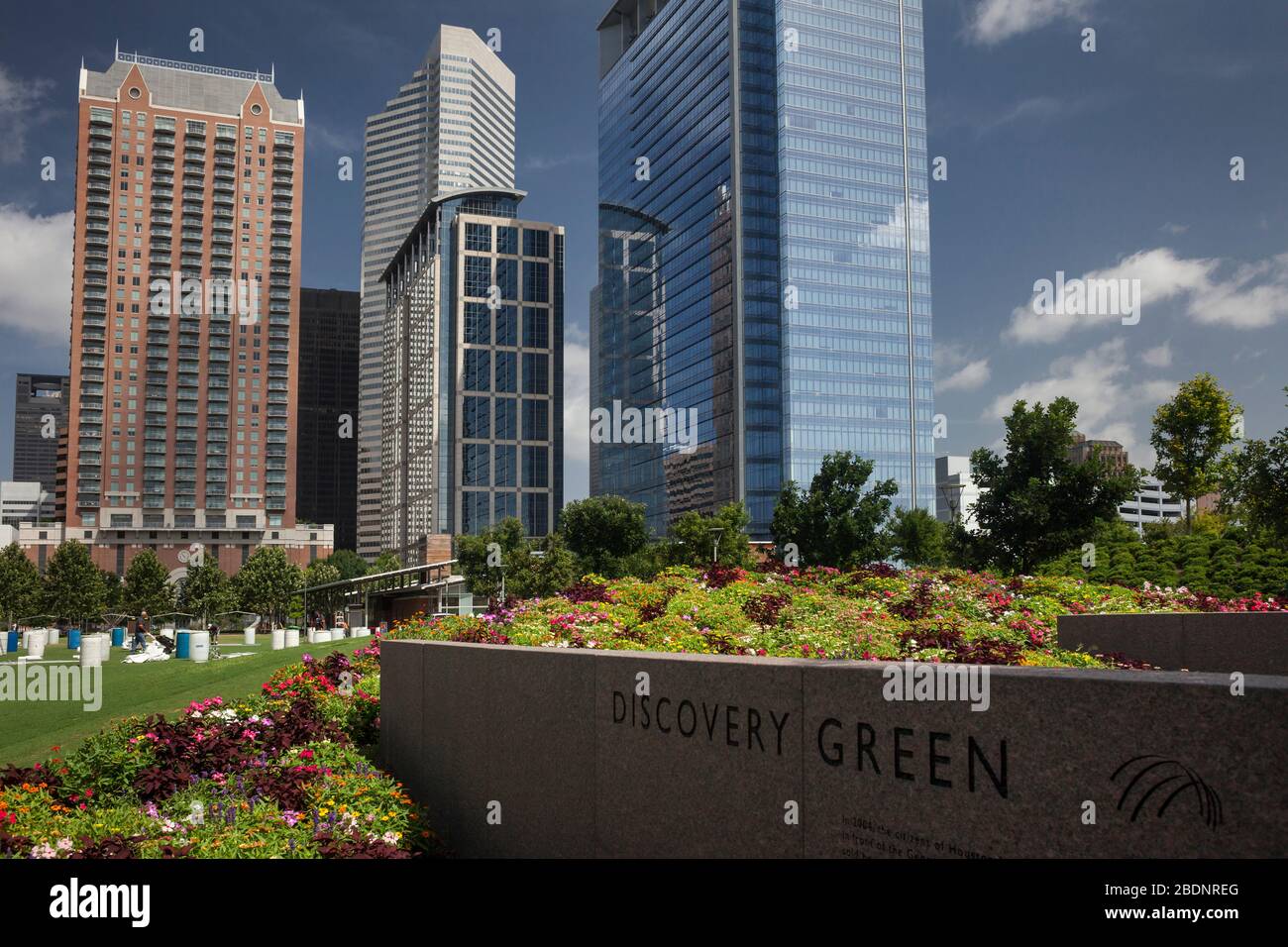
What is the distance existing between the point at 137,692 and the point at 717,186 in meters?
116

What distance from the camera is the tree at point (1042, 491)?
1006 inches

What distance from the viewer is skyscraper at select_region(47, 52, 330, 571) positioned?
126812 millimetres

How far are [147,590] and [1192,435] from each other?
77.5 meters

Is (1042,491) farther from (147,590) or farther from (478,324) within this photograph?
(478,324)

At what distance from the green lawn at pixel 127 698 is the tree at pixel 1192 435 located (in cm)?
2972

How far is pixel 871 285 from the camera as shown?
4680 inches

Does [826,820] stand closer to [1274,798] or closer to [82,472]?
[1274,798]

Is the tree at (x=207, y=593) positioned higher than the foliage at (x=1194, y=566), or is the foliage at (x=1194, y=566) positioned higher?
the foliage at (x=1194, y=566)

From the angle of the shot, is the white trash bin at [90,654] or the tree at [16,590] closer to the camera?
the white trash bin at [90,654]

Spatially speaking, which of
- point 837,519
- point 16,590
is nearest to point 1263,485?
point 837,519

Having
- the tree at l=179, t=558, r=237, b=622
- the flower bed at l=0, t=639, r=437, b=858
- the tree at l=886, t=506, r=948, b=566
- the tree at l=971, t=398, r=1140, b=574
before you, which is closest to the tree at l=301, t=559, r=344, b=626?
the tree at l=179, t=558, r=237, b=622

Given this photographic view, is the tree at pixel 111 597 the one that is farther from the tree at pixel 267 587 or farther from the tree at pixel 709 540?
the tree at pixel 709 540

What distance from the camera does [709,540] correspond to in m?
43.7

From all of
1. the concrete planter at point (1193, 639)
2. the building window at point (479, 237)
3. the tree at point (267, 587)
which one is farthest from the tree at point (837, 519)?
the building window at point (479, 237)
